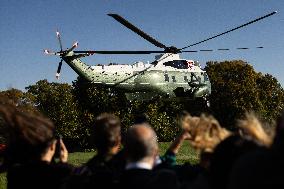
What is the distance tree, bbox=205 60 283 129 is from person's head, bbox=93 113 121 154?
193ft

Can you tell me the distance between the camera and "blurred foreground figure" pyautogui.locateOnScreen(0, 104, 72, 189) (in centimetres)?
400

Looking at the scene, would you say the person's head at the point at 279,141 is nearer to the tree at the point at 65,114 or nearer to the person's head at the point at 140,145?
the person's head at the point at 140,145

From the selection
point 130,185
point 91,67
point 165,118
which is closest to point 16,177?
point 130,185

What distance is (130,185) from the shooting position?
332 cm

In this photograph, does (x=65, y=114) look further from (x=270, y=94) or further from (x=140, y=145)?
(x=140, y=145)

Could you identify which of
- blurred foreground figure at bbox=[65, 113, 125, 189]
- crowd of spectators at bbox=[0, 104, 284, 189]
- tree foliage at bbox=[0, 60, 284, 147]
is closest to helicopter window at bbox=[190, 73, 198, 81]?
tree foliage at bbox=[0, 60, 284, 147]

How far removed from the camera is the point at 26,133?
13.1ft

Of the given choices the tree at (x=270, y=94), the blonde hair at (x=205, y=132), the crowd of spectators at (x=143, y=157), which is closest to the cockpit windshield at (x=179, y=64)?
the crowd of spectators at (x=143, y=157)

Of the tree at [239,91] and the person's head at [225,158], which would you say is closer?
the person's head at [225,158]

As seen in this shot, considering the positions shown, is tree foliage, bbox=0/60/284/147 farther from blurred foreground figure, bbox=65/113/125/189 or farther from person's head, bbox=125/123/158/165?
person's head, bbox=125/123/158/165

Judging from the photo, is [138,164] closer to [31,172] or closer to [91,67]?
[31,172]

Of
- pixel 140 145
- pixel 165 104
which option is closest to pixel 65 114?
pixel 165 104

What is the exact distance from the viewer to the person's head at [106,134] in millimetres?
4176

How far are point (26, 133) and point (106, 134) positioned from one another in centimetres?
75
